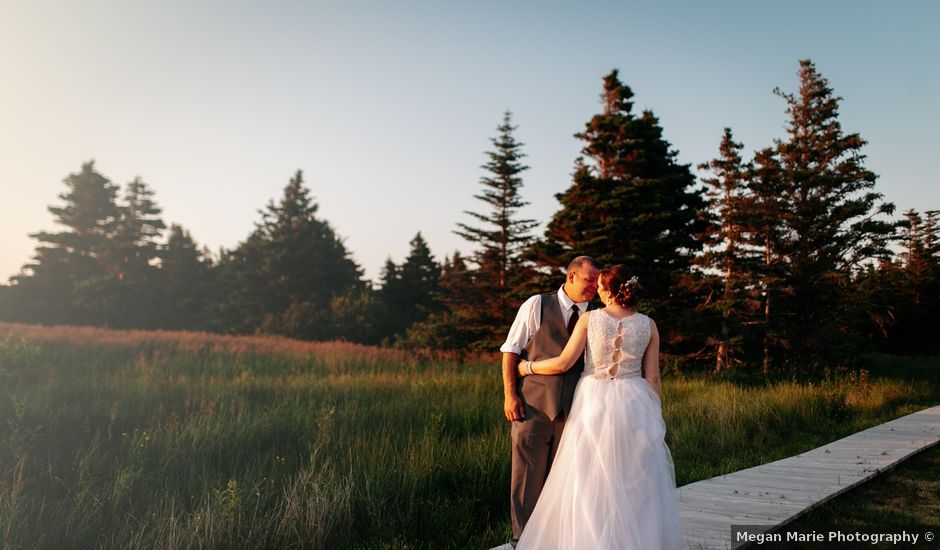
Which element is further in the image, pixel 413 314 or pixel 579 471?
pixel 413 314

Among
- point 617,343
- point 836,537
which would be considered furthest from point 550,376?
point 836,537

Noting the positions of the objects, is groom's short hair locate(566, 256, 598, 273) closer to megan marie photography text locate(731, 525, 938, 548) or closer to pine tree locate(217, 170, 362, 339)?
megan marie photography text locate(731, 525, 938, 548)

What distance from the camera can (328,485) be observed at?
5566 mm

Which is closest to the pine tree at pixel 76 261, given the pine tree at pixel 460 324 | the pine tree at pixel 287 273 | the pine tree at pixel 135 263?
the pine tree at pixel 135 263

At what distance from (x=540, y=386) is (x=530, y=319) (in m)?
0.46

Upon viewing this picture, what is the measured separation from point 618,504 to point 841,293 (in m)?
25.1

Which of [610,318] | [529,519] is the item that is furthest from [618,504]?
[610,318]

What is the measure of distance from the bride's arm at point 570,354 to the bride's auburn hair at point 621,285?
214 mm

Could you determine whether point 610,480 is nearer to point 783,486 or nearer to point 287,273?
point 783,486

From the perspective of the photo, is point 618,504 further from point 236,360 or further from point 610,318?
point 236,360

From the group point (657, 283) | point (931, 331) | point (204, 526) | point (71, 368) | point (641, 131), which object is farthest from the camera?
point (931, 331)

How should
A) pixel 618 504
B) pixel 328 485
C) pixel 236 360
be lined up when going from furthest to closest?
pixel 236 360
pixel 328 485
pixel 618 504

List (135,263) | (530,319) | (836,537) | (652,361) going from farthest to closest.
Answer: (135,263)
(836,537)
(530,319)
(652,361)

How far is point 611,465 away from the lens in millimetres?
3857
